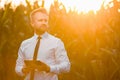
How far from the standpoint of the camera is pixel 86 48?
6.63 meters

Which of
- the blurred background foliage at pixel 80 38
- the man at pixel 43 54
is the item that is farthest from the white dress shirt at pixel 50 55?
the blurred background foliage at pixel 80 38

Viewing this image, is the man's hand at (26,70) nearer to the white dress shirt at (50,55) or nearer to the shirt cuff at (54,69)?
the white dress shirt at (50,55)

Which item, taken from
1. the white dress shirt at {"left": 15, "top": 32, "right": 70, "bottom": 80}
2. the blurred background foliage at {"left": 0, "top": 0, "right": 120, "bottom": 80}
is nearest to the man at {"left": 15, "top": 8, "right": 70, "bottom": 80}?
the white dress shirt at {"left": 15, "top": 32, "right": 70, "bottom": 80}

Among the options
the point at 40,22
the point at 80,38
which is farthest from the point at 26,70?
the point at 80,38

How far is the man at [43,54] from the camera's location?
123 inches

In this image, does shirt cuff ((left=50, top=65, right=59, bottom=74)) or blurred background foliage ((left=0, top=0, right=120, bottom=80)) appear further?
blurred background foliage ((left=0, top=0, right=120, bottom=80))

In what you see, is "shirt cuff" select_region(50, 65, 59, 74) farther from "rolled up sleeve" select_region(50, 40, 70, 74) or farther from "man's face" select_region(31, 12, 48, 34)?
"man's face" select_region(31, 12, 48, 34)

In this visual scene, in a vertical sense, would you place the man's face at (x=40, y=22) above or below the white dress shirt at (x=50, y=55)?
above

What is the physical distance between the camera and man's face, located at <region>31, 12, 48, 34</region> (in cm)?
Answer: 311

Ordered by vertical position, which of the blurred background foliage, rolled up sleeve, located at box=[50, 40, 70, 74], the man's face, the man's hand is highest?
the man's face

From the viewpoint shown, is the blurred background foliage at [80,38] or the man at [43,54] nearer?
the man at [43,54]

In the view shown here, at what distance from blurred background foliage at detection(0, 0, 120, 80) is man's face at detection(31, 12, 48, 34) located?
3109mm

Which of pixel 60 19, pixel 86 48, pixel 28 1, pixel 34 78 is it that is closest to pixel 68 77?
pixel 86 48

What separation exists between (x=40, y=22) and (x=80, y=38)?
3.62m
